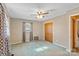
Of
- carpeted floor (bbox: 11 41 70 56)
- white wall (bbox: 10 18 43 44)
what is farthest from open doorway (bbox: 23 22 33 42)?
carpeted floor (bbox: 11 41 70 56)

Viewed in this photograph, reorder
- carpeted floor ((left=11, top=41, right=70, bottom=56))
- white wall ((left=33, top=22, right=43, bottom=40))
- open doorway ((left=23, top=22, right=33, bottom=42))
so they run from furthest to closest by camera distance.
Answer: white wall ((left=33, top=22, right=43, bottom=40)), open doorway ((left=23, top=22, right=33, bottom=42)), carpeted floor ((left=11, top=41, right=70, bottom=56))

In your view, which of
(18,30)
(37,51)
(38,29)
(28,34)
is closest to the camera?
Result: (37,51)

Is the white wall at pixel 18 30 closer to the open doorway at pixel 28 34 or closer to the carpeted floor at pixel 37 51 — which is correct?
the open doorway at pixel 28 34

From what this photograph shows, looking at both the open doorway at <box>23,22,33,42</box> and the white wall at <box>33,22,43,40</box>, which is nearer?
the open doorway at <box>23,22,33,42</box>

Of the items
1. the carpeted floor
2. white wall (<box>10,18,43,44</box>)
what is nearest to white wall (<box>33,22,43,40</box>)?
white wall (<box>10,18,43,44</box>)

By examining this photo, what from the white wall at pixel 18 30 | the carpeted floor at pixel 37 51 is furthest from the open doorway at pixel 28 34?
the carpeted floor at pixel 37 51

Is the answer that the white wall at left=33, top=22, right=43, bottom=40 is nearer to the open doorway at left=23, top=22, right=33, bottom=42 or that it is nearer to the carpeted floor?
the open doorway at left=23, top=22, right=33, bottom=42

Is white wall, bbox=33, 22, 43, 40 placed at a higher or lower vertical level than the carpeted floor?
higher

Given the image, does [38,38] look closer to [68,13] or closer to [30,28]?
[30,28]

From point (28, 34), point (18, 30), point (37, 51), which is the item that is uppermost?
point (18, 30)

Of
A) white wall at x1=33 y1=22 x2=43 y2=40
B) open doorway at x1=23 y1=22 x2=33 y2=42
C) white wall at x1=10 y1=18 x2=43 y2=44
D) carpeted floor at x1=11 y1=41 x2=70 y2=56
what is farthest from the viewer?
white wall at x1=33 y1=22 x2=43 y2=40

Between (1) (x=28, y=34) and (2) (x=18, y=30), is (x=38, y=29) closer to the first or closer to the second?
(1) (x=28, y=34)

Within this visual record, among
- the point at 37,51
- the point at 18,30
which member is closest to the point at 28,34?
the point at 18,30

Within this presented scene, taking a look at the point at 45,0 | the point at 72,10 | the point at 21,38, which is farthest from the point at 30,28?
the point at 45,0
